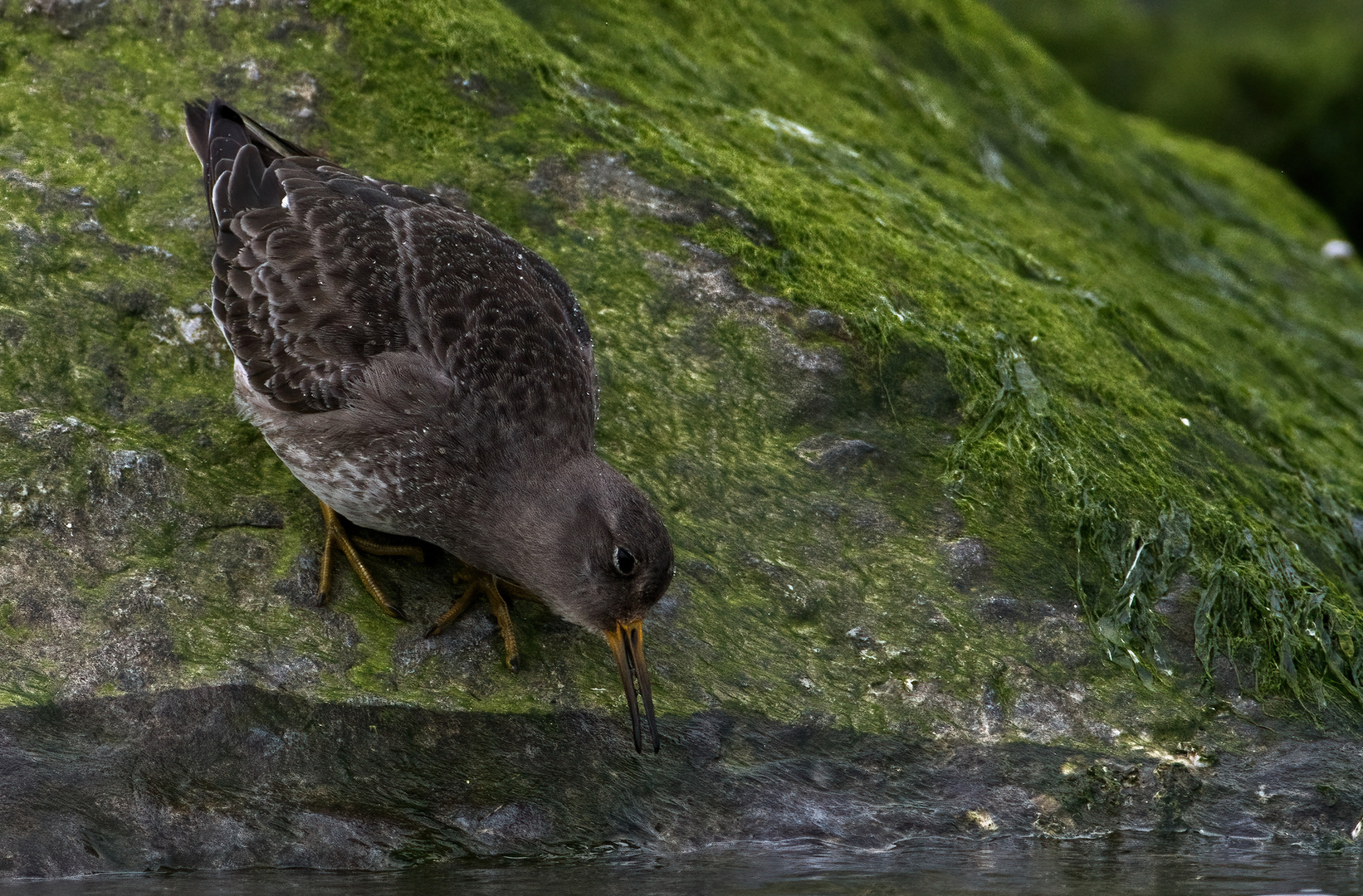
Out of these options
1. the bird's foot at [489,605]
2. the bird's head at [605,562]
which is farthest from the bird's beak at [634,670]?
the bird's foot at [489,605]

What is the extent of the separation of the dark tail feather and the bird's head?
1977 mm

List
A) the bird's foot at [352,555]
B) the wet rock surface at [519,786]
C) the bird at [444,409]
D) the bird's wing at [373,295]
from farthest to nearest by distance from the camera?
the bird's wing at [373,295], the bird's foot at [352,555], the bird at [444,409], the wet rock surface at [519,786]

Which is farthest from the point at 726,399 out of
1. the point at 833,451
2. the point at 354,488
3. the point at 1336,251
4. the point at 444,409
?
the point at 1336,251

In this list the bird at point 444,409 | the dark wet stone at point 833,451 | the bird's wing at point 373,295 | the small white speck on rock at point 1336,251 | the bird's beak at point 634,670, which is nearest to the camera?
the bird's beak at point 634,670

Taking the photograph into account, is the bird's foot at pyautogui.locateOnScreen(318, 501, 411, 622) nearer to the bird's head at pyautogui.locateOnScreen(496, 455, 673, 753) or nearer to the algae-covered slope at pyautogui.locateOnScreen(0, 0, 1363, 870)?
the algae-covered slope at pyautogui.locateOnScreen(0, 0, 1363, 870)

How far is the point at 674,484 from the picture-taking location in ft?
18.8

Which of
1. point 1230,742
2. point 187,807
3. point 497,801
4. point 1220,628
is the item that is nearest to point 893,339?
point 1220,628

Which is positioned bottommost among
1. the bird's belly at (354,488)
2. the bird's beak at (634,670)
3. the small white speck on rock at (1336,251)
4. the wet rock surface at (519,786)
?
the wet rock surface at (519,786)

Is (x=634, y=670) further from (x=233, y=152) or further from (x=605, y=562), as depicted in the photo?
(x=233, y=152)

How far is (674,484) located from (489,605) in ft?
3.42

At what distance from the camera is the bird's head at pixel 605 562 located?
4707 mm

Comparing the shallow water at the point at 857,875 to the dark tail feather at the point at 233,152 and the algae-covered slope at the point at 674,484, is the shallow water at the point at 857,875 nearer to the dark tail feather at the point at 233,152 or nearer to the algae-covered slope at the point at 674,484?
the algae-covered slope at the point at 674,484

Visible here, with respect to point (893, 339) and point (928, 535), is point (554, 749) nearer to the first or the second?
point (928, 535)

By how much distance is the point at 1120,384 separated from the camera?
7.03 m
